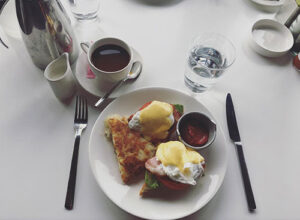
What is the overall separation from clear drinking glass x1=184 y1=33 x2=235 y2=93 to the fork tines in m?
0.36

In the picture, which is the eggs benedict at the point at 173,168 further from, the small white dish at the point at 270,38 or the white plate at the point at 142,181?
the small white dish at the point at 270,38

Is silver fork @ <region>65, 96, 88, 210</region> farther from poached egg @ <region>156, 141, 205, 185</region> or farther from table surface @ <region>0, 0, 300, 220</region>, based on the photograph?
poached egg @ <region>156, 141, 205, 185</region>

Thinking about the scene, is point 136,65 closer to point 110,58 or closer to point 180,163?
point 110,58

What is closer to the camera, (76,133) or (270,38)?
(76,133)

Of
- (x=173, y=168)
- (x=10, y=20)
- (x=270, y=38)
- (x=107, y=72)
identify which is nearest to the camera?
(x=173, y=168)

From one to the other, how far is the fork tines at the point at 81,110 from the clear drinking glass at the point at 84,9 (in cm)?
37

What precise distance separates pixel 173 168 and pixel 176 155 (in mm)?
35

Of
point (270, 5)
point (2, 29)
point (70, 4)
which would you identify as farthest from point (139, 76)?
point (270, 5)

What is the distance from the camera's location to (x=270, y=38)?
42.4 inches

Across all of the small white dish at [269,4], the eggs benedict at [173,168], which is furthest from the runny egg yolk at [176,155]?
the small white dish at [269,4]

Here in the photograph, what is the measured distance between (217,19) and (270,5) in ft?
0.75

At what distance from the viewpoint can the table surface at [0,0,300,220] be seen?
78 cm

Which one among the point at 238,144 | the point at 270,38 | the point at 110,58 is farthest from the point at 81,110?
the point at 270,38

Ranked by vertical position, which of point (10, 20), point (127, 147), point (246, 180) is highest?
point (10, 20)
